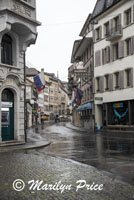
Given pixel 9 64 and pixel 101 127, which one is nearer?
pixel 9 64

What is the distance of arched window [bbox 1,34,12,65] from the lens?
17906 millimetres

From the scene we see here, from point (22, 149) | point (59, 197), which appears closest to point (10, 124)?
point (22, 149)

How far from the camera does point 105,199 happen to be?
221 inches

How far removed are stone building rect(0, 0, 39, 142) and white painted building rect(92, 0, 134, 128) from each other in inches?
608

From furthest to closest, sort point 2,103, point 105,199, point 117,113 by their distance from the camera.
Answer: point 117,113, point 2,103, point 105,199

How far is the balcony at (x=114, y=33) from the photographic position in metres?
32.3

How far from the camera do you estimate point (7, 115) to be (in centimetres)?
1800

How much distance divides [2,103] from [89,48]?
27.0 m

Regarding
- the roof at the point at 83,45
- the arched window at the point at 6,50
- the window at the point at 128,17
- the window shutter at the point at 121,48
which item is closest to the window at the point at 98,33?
the roof at the point at 83,45

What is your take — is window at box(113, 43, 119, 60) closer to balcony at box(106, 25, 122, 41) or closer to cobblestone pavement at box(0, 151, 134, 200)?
balcony at box(106, 25, 122, 41)

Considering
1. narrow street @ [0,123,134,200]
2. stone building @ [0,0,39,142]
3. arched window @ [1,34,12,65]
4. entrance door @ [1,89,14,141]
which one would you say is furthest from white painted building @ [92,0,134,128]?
narrow street @ [0,123,134,200]

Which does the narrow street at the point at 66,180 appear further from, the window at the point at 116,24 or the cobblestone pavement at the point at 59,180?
the window at the point at 116,24

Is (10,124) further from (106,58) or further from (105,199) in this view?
(106,58)

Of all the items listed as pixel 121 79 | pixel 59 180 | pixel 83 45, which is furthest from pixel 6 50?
pixel 83 45
